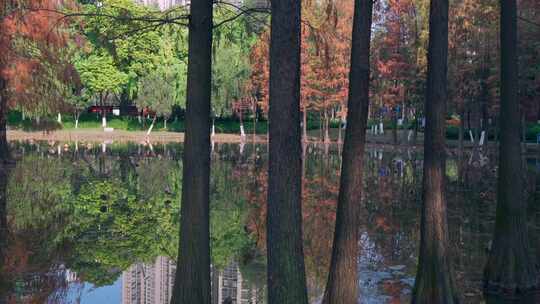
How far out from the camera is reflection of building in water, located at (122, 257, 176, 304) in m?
11.3

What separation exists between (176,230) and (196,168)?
9126 mm

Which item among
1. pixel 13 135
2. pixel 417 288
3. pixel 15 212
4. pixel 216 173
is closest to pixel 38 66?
pixel 216 173

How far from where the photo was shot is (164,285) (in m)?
12.3

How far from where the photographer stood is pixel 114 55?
9.49 m

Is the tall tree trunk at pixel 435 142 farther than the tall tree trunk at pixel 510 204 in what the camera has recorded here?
No

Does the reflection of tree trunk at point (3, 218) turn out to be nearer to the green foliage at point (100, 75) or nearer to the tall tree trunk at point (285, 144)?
the tall tree trunk at point (285, 144)

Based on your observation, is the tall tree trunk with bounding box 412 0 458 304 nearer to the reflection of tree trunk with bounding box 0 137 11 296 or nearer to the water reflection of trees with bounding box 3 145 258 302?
the water reflection of trees with bounding box 3 145 258 302

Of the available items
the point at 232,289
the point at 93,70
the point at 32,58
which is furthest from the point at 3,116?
the point at 93,70

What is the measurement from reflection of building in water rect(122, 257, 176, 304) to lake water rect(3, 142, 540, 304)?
0.12 feet

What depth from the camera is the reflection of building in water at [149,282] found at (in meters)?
11.3

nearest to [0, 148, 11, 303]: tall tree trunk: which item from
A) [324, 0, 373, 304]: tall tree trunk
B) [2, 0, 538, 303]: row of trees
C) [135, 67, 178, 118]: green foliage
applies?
[2, 0, 538, 303]: row of trees

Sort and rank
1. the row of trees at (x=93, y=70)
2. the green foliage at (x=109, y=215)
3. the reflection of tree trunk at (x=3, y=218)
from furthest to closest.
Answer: the row of trees at (x=93, y=70), the green foliage at (x=109, y=215), the reflection of tree trunk at (x=3, y=218)

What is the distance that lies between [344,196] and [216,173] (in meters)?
23.8

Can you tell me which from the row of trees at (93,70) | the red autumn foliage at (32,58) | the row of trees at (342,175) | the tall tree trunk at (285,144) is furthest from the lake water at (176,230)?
the tall tree trunk at (285,144)
